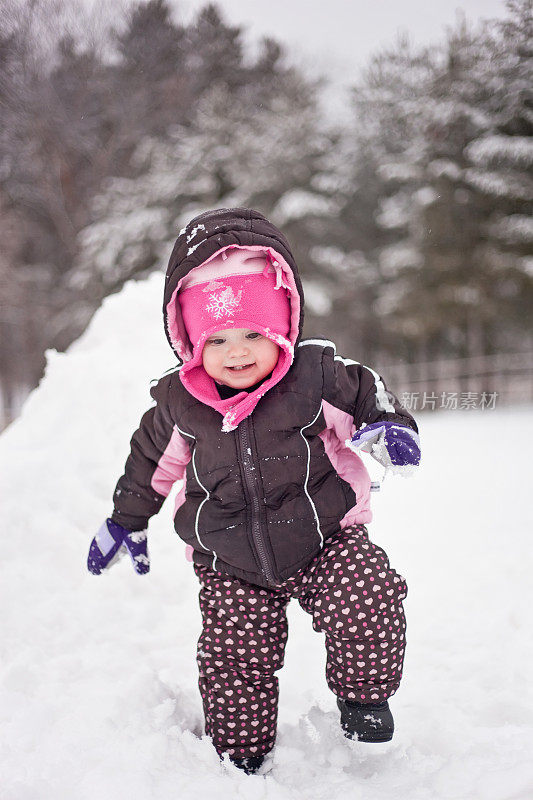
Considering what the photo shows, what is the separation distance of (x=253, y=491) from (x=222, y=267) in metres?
0.53

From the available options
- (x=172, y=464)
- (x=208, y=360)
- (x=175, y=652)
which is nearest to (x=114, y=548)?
(x=172, y=464)

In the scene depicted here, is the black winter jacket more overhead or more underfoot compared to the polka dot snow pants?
more overhead

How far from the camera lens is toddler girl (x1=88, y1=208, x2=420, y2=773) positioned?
1.42 meters

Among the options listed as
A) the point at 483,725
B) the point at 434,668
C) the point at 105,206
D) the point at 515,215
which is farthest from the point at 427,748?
the point at 105,206

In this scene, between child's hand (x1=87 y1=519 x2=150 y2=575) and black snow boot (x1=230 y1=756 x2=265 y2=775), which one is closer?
black snow boot (x1=230 y1=756 x2=265 y2=775)

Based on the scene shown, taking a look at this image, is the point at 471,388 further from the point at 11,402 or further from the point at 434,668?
the point at 11,402

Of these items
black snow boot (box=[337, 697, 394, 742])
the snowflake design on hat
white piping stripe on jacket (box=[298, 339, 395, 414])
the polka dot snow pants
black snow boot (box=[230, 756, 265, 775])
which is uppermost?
the snowflake design on hat

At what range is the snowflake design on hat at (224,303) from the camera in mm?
1478

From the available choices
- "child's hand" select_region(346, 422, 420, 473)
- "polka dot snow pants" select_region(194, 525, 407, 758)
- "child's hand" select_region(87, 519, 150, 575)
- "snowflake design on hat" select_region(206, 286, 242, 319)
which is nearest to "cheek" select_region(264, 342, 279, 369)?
"snowflake design on hat" select_region(206, 286, 242, 319)

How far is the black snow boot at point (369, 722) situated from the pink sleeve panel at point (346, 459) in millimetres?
400

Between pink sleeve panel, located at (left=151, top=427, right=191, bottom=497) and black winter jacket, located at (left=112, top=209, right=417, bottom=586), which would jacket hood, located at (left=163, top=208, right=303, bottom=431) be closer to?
black winter jacket, located at (left=112, top=209, right=417, bottom=586)

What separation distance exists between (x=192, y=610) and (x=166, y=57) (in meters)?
9.48

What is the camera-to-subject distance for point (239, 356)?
148 centimetres

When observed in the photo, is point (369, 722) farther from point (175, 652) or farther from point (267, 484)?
point (175, 652)
